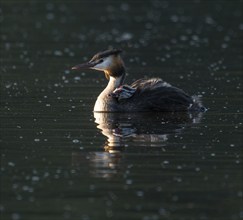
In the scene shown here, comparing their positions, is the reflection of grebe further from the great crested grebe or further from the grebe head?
the grebe head

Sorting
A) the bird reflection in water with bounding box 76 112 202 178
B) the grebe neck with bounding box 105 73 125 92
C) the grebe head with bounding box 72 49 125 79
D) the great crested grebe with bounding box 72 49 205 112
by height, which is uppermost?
the grebe head with bounding box 72 49 125 79

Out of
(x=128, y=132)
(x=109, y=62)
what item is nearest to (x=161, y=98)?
(x=109, y=62)

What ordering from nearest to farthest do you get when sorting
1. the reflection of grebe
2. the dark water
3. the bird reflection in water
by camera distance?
the dark water < the bird reflection in water < the reflection of grebe

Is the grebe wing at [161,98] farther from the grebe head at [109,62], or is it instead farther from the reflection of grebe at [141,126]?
the grebe head at [109,62]

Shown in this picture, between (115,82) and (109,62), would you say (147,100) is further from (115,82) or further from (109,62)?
(109,62)

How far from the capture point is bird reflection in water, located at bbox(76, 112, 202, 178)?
496 inches

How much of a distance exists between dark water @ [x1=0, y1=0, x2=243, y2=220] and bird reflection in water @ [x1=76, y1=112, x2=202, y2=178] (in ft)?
0.05

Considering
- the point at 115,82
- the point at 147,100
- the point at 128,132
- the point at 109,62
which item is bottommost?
the point at 128,132

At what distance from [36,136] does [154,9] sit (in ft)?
67.7

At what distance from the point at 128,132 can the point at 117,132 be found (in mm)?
167

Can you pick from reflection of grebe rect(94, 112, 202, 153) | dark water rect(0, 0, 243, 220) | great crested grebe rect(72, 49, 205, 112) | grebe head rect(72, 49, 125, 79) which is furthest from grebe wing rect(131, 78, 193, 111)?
grebe head rect(72, 49, 125, 79)

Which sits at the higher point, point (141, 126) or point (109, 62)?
point (109, 62)

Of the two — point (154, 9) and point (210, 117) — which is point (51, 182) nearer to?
point (210, 117)

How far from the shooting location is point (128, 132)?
48.6 feet
